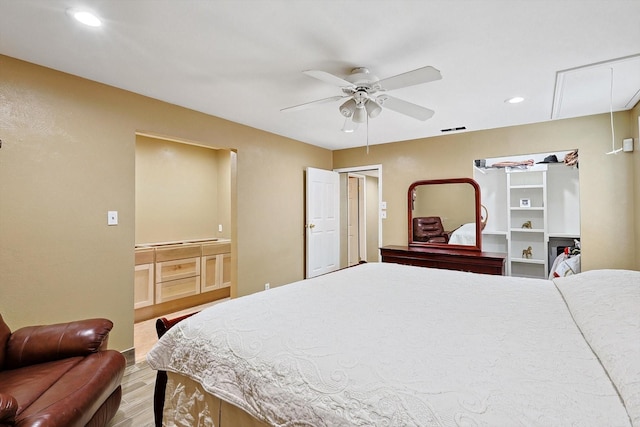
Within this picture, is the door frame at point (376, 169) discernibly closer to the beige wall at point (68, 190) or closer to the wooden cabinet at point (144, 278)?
the beige wall at point (68, 190)

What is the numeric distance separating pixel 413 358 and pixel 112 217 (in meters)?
2.62

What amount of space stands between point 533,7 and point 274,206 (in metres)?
3.22

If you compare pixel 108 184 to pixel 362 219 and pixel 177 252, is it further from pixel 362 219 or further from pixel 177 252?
pixel 362 219

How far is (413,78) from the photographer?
184 centimetres

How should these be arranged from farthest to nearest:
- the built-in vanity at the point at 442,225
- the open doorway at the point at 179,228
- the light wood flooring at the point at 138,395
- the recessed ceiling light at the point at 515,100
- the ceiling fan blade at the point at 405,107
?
the built-in vanity at the point at 442,225
the open doorway at the point at 179,228
the recessed ceiling light at the point at 515,100
the ceiling fan blade at the point at 405,107
the light wood flooring at the point at 138,395

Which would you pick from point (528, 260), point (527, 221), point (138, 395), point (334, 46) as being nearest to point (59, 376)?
point (138, 395)

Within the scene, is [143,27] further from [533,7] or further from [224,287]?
[224,287]

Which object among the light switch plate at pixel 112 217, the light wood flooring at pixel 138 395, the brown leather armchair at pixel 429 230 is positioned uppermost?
the light switch plate at pixel 112 217

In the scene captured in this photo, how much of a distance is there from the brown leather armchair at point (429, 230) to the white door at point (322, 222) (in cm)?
137

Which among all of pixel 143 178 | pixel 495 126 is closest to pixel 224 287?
pixel 143 178

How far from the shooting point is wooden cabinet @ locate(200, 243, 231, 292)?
4.20m

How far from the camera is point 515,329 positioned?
1.17m

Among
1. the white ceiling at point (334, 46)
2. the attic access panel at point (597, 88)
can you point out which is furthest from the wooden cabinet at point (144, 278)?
the attic access panel at point (597, 88)

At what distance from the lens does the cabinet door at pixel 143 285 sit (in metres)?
3.50
